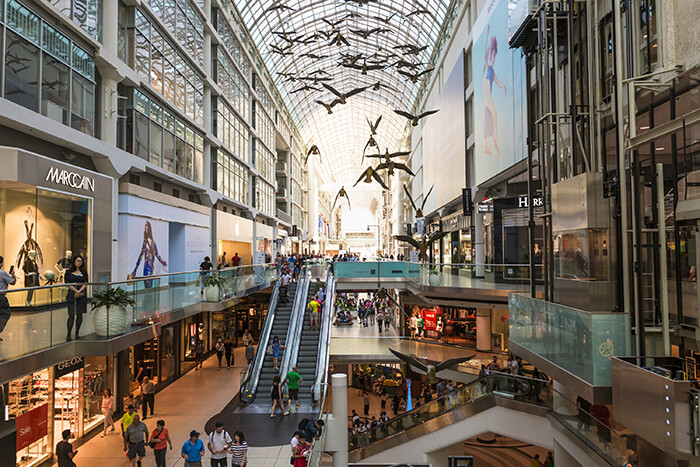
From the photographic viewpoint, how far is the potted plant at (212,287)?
18.1m

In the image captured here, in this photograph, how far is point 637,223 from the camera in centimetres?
794

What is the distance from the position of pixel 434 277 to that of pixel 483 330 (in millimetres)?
6344

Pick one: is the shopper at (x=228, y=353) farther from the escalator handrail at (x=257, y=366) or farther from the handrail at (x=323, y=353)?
the handrail at (x=323, y=353)

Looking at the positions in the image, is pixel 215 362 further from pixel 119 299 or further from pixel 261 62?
pixel 261 62

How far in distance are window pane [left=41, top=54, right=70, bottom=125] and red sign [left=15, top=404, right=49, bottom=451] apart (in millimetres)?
6847

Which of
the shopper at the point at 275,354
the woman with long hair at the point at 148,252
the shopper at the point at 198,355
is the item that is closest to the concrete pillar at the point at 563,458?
the shopper at the point at 275,354

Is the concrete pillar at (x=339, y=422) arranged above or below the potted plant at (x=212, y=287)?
below

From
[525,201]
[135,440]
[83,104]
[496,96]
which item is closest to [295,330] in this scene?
[135,440]

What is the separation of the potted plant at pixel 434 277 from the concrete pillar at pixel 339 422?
8.41 meters

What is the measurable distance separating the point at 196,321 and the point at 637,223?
2060 centimetres

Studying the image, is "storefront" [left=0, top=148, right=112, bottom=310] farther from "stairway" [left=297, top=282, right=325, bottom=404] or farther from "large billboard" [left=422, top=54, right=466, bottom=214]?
"large billboard" [left=422, top=54, right=466, bottom=214]

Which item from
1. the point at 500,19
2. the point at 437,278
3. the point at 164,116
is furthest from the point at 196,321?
the point at 500,19

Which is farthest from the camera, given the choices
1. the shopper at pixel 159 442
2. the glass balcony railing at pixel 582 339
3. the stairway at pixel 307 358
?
the stairway at pixel 307 358

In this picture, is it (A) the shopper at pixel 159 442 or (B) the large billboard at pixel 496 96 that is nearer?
(A) the shopper at pixel 159 442
